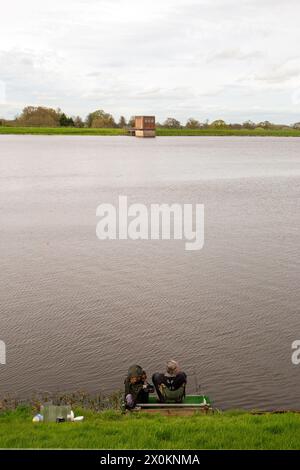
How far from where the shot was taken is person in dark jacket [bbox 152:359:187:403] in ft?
43.9

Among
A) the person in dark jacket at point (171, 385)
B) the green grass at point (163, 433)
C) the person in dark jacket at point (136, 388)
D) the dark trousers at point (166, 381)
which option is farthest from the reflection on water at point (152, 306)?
the green grass at point (163, 433)

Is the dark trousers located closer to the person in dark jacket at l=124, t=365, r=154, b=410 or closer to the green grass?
the person in dark jacket at l=124, t=365, r=154, b=410

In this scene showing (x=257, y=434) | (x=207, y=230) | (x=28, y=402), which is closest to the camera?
(x=257, y=434)

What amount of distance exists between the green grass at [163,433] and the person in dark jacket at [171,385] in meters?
1.18

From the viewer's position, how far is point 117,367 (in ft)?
56.0

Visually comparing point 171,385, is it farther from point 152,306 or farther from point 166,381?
point 152,306

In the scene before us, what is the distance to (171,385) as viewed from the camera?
44.0 ft

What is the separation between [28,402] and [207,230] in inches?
981

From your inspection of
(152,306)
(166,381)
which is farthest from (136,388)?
(152,306)
